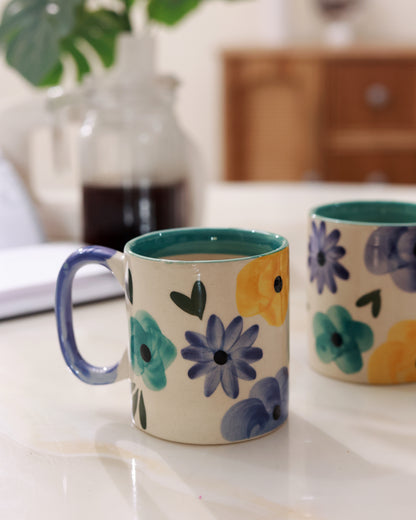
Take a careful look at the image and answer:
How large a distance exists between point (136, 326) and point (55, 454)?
9 centimetres

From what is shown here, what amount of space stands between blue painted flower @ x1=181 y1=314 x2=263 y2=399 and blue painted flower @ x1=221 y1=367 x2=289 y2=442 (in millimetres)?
12

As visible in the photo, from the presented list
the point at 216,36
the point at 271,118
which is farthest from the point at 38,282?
the point at 216,36

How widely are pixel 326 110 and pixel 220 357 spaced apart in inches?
95.2

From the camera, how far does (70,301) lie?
0.50m

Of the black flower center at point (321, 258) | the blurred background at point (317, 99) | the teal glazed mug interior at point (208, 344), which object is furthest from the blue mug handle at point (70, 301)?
the blurred background at point (317, 99)

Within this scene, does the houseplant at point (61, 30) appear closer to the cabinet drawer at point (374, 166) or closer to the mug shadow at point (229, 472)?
the mug shadow at point (229, 472)

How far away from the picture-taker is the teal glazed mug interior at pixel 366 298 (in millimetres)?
524

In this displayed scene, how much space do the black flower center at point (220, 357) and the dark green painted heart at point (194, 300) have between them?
25mm

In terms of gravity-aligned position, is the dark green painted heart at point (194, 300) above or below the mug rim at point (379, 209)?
below

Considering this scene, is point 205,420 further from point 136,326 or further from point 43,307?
point 43,307

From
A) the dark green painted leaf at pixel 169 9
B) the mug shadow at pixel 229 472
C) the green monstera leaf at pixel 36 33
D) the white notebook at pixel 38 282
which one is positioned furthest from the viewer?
the dark green painted leaf at pixel 169 9

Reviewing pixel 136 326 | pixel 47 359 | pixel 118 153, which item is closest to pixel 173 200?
pixel 118 153

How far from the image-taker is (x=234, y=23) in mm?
3049

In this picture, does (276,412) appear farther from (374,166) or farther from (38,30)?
(374,166)
